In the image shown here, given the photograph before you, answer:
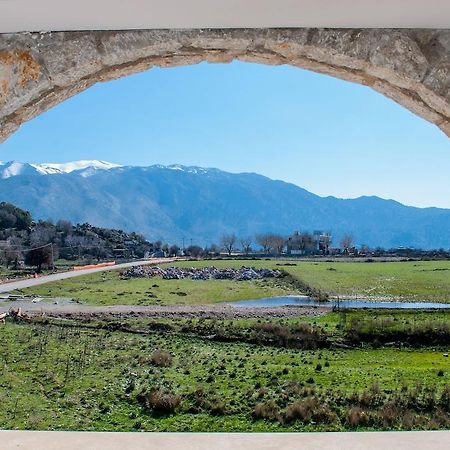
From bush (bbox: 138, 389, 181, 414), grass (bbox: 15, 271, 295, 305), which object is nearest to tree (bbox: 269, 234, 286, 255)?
grass (bbox: 15, 271, 295, 305)

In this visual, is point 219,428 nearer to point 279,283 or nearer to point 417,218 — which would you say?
point 279,283

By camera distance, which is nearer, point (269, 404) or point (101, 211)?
point (269, 404)

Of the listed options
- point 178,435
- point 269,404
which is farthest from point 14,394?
point 178,435

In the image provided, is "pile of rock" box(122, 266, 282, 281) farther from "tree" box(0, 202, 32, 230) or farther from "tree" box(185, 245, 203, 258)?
"tree" box(185, 245, 203, 258)

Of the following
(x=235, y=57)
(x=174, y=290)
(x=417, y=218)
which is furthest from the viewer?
(x=417, y=218)

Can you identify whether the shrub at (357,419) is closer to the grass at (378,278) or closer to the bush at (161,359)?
the bush at (161,359)

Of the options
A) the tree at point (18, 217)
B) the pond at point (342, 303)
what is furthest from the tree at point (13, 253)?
the pond at point (342, 303)

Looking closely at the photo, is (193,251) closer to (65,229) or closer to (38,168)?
(65,229)
